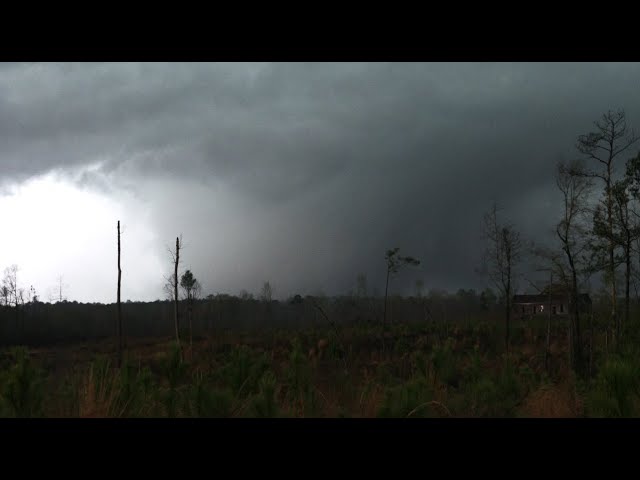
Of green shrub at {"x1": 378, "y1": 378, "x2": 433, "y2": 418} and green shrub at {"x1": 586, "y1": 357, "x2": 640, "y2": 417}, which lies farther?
green shrub at {"x1": 586, "y1": 357, "x2": 640, "y2": 417}

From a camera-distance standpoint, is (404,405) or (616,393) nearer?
(404,405)

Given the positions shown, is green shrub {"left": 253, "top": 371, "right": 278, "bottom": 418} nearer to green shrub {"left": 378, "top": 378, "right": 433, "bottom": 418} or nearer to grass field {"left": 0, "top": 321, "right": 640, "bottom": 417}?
grass field {"left": 0, "top": 321, "right": 640, "bottom": 417}

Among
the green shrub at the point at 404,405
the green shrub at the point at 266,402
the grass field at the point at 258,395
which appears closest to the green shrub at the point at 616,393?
the grass field at the point at 258,395

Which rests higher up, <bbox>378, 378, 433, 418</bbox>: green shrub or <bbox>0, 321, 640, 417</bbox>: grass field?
<bbox>378, 378, 433, 418</bbox>: green shrub

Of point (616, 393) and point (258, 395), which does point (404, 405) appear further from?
point (616, 393)

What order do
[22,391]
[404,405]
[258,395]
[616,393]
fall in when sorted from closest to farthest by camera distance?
1. [404,405]
2. [258,395]
3. [616,393]
4. [22,391]

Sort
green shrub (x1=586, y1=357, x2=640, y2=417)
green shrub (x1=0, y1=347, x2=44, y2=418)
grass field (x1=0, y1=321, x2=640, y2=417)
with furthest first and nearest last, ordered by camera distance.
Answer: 1. green shrub (x1=0, y1=347, x2=44, y2=418)
2. green shrub (x1=586, y1=357, x2=640, y2=417)
3. grass field (x1=0, y1=321, x2=640, y2=417)

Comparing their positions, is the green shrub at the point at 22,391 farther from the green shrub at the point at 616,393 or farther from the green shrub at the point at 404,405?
the green shrub at the point at 616,393

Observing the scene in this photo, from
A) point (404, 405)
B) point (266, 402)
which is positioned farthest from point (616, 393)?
point (266, 402)

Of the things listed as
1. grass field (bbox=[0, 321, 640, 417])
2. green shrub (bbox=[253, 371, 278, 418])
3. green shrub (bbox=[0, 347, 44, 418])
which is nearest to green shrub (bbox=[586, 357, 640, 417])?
grass field (bbox=[0, 321, 640, 417])

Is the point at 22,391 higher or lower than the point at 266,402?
lower

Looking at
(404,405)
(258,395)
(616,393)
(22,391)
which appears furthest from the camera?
(22,391)
